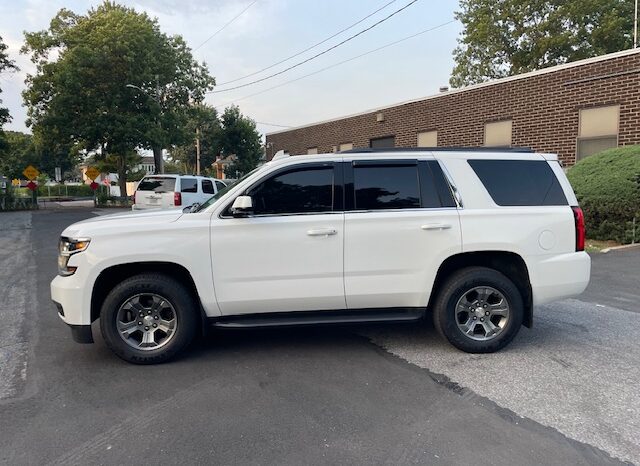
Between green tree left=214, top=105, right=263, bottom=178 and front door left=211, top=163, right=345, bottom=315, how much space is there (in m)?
35.4

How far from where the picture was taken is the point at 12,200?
3103 cm

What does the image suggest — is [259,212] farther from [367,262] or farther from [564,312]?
[564,312]

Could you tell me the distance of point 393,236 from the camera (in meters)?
4.39

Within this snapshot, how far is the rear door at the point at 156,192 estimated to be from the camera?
15.1 metres

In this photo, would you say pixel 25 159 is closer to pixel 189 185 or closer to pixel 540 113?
pixel 189 185

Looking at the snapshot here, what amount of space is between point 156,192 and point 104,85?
64.0ft

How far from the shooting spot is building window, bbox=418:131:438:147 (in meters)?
18.1

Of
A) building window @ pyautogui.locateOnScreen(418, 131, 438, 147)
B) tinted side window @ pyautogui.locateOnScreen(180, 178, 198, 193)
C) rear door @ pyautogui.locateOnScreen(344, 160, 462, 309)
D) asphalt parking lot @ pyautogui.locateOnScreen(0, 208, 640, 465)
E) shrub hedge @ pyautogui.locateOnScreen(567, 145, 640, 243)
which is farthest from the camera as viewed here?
building window @ pyautogui.locateOnScreen(418, 131, 438, 147)

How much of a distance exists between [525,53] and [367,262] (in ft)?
106

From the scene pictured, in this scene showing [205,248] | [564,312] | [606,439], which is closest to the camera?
[606,439]

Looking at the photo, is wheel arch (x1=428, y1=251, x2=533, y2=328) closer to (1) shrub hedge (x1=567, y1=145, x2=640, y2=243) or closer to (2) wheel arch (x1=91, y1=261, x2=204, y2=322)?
(2) wheel arch (x1=91, y1=261, x2=204, y2=322)

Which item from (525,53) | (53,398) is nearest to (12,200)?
(53,398)

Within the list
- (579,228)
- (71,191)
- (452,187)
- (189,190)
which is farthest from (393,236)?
(71,191)

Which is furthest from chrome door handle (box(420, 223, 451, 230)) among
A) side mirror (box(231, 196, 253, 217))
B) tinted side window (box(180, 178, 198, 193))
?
tinted side window (box(180, 178, 198, 193))
